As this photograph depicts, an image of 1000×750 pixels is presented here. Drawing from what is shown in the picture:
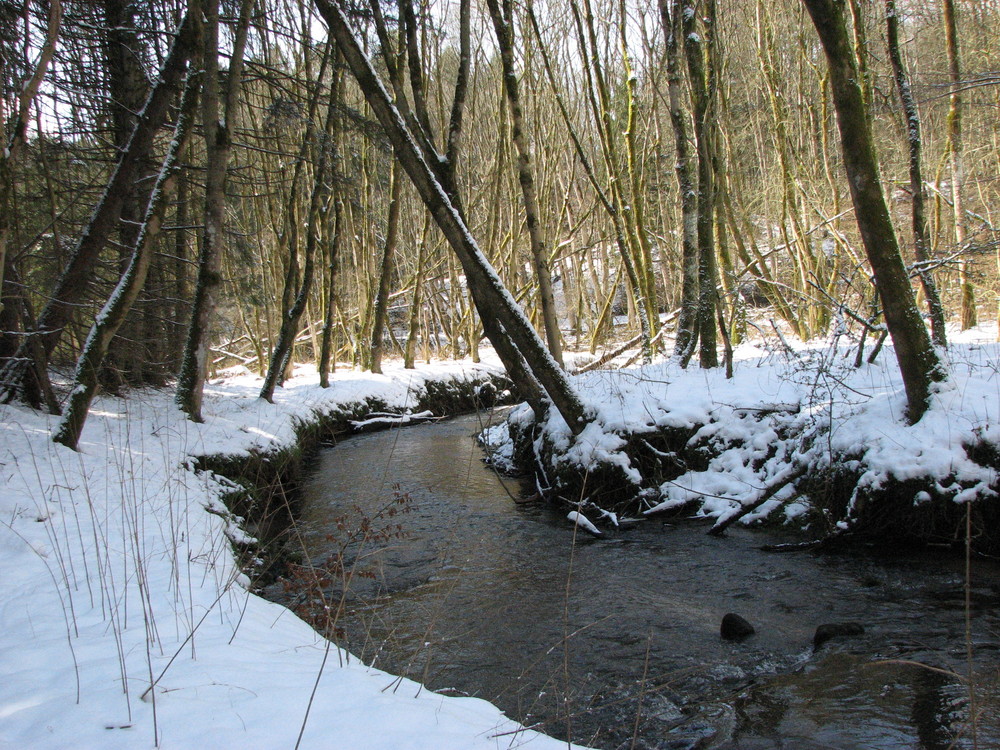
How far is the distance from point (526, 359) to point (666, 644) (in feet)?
12.2

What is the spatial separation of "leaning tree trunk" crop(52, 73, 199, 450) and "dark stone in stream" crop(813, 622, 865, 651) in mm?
6675

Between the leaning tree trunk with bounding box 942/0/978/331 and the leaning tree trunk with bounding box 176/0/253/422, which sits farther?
the leaning tree trunk with bounding box 942/0/978/331

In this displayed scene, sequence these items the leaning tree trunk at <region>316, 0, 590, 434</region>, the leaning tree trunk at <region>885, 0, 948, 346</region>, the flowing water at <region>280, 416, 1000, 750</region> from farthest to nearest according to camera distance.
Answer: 1. the leaning tree trunk at <region>316, 0, 590, 434</region>
2. the leaning tree trunk at <region>885, 0, 948, 346</region>
3. the flowing water at <region>280, 416, 1000, 750</region>

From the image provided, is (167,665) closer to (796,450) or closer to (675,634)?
(675,634)

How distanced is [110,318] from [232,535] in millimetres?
2935

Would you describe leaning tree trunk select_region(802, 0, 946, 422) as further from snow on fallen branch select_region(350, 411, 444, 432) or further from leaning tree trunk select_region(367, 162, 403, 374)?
leaning tree trunk select_region(367, 162, 403, 374)

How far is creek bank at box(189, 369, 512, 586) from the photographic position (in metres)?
5.28

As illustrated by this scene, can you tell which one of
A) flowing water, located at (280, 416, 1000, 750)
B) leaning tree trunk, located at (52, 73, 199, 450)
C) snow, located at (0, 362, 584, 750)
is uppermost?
leaning tree trunk, located at (52, 73, 199, 450)

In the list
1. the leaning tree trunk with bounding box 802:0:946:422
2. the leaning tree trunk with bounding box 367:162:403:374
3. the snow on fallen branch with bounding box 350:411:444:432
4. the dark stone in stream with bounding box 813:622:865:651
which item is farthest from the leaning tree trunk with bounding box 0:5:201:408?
the dark stone in stream with bounding box 813:622:865:651

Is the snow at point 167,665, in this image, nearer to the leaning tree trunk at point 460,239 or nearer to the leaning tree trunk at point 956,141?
the leaning tree trunk at point 460,239

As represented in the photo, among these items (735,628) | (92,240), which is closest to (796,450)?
(735,628)

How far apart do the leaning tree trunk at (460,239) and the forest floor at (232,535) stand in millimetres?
577

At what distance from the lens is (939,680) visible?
119 inches

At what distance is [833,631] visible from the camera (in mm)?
3545
